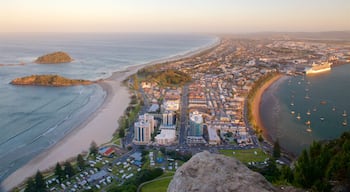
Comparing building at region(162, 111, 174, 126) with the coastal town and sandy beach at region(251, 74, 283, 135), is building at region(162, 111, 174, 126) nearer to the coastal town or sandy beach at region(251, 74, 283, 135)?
the coastal town

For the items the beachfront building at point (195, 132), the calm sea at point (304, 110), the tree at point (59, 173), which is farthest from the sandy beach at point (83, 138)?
the calm sea at point (304, 110)

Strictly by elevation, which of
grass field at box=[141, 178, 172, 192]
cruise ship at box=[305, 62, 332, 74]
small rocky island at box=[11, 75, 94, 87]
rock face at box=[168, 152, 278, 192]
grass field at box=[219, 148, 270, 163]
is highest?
rock face at box=[168, 152, 278, 192]

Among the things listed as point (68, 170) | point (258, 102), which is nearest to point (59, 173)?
point (68, 170)

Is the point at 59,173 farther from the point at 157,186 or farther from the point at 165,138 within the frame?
the point at 165,138

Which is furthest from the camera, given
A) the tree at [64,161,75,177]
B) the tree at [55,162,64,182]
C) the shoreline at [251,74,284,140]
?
the shoreline at [251,74,284,140]

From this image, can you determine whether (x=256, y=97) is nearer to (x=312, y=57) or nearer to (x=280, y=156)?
(x=280, y=156)

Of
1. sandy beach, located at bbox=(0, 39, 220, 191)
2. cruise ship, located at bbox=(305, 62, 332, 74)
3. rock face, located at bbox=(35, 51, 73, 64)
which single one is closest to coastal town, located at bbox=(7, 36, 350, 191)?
sandy beach, located at bbox=(0, 39, 220, 191)
